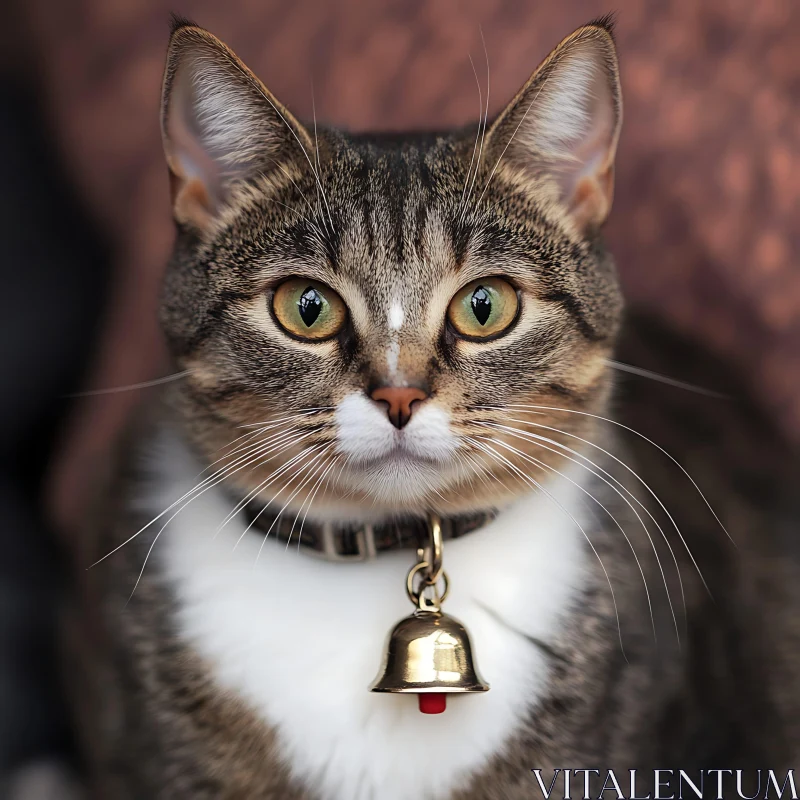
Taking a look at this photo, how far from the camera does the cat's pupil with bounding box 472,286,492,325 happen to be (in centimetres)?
98

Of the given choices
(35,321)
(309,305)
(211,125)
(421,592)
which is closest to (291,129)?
(211,125)

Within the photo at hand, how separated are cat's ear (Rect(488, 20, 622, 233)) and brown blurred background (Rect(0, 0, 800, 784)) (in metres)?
0.42

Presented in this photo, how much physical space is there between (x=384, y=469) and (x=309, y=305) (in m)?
0.20

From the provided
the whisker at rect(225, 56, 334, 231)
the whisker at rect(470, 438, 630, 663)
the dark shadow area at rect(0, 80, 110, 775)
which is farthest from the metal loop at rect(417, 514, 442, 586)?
the dark shadow area at rect(0, 80, 110, 775)

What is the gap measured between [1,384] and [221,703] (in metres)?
0.97

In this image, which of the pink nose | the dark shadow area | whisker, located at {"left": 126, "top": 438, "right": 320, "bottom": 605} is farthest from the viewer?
the dark shadow area

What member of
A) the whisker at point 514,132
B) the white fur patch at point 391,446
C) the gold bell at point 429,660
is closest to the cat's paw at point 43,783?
the gold bell at point 429,660

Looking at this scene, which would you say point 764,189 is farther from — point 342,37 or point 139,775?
point 139,775

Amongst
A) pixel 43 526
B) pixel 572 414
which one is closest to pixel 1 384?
pixel 43 526

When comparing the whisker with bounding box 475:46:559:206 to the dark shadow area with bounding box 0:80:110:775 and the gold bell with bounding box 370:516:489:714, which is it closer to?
the gold bell with bounding box 370:516:489:714

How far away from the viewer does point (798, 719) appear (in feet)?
4.22

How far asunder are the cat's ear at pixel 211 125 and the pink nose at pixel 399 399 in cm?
32

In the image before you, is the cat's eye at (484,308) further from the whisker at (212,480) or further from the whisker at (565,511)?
the whisker at (212,480)

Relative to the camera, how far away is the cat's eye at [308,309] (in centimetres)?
97
